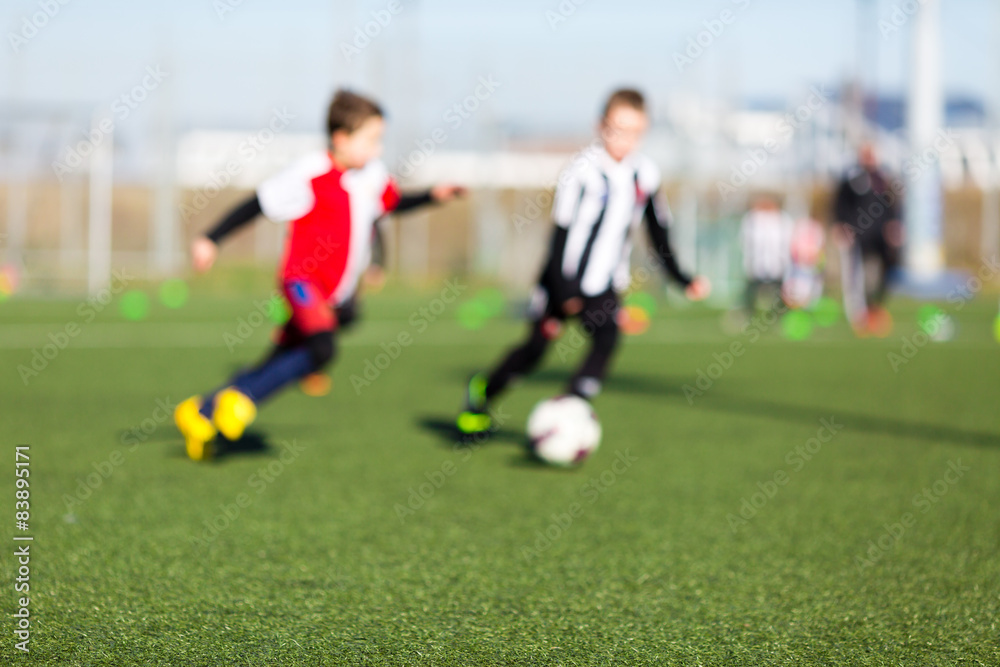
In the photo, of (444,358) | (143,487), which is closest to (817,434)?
(143,487)

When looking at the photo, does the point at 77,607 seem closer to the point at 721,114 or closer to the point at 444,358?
the point at 444,358

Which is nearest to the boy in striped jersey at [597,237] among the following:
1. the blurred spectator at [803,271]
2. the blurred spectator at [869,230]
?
the blurred spectator at [869,230]

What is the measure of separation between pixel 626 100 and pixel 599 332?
109 cm

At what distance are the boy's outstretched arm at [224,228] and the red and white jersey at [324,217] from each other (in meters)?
0.05

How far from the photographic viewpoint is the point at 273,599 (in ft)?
10.0

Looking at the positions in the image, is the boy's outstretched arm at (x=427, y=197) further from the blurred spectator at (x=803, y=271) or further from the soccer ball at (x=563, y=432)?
the blurred spectator at (x=803, y=271)

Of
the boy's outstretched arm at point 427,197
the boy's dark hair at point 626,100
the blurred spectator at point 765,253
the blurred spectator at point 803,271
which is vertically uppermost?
the boy's dark hair at point 626,100

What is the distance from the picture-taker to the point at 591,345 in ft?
18.6

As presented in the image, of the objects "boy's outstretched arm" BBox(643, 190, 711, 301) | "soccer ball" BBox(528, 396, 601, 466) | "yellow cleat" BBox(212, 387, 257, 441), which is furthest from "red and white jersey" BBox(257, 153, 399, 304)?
"boy's outstretched arm" BBox(643, 190, 711, 301)

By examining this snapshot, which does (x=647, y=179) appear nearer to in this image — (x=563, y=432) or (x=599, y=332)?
(x=599, y=332)

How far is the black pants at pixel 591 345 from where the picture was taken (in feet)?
18.3

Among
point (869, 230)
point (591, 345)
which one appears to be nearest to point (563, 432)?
point (591, 345)

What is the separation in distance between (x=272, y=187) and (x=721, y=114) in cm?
2202

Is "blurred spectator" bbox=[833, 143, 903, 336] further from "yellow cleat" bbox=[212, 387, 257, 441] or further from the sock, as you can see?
"yellow cleat" bbox=[212, 387, 257, 441]
